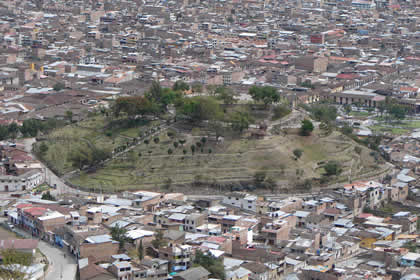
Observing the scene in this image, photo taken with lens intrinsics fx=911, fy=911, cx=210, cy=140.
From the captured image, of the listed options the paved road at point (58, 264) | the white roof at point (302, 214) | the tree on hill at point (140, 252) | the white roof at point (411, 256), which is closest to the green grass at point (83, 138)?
the paved road at point (58, 264)

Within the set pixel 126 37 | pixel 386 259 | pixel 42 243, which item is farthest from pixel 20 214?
pixel 126 37

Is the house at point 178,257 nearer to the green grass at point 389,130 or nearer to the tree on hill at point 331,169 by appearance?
the tree on hill at point 331,169

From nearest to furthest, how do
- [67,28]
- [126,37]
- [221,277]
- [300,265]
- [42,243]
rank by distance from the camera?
[221,277] → [300,265] → [42,243] → [126,37] → [67,28]

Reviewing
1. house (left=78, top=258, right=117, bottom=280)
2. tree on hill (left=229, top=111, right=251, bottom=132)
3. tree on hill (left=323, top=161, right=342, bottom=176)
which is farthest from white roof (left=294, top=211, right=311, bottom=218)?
house (left=78, top=258, right=117, bottom=280)

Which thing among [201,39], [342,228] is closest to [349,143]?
[342,228]

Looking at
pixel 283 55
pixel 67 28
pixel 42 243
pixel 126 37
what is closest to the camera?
→ pixel 42 243

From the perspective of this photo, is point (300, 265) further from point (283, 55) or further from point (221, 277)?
point (283, 55)

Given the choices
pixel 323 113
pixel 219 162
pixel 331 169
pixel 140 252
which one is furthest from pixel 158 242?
pixel 323 113

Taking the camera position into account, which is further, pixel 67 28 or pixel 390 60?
pixel 67 28
